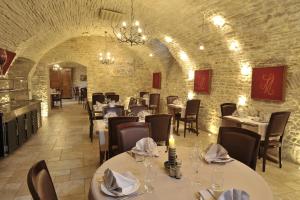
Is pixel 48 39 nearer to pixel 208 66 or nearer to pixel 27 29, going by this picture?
pixel 27 29

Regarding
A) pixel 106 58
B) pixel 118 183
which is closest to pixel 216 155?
pixel 118 183

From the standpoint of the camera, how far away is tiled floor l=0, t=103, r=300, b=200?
328cm

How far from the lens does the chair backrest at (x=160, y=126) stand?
4.07 m

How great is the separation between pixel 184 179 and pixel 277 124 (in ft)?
10.5

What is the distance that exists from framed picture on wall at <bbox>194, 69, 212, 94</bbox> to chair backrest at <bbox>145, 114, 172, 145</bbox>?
3615mm

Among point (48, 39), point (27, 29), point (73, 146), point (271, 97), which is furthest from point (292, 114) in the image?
point (48, 39)

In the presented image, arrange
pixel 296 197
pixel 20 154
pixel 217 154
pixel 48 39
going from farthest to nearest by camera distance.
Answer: pixel 48 39 < pixel 20 154 < pixel 296 197 < pixel 217 154

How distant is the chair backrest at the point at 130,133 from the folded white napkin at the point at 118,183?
3.24 ft

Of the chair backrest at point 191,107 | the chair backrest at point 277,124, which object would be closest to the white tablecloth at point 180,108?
the chair backrest at point 191,107

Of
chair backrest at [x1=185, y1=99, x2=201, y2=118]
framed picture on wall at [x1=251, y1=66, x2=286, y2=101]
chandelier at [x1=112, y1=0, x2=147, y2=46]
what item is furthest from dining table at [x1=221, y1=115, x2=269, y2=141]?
chandelier at [x1=112, y1=0, x2=147, y2=46]

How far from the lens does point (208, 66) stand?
7.29m

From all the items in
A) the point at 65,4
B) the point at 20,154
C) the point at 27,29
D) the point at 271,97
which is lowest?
the point at 20,154

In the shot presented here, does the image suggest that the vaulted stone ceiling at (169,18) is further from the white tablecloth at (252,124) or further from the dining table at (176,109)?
the dining table at (176,109)

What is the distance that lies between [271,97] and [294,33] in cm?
143
